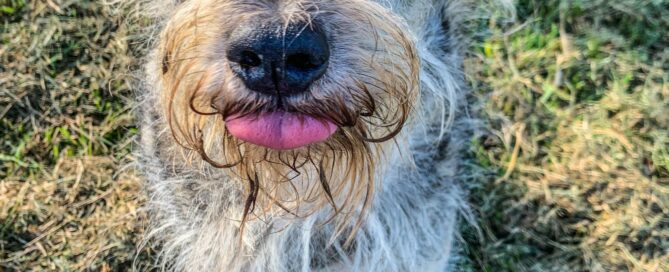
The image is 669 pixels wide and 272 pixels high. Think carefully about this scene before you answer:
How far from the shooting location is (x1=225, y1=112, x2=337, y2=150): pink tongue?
6.37 feet

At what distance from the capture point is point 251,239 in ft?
9.29

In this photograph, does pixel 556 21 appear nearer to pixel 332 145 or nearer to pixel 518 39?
pixel 518 39

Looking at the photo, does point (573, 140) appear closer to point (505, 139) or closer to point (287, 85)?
point (505, 139)

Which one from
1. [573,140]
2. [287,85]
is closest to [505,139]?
[573,140]

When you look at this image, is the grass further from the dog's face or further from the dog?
the dog's face

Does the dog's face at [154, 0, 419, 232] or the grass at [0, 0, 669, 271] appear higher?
the dog's face at [154, 0, 419, 232]

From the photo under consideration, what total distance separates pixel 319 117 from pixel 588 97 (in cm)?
242

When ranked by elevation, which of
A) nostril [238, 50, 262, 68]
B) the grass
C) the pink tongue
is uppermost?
nostril [238, 50, 262, 68]

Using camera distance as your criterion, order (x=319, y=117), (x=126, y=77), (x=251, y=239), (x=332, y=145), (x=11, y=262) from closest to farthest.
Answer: (x=319, y=117) → (x=332, y=145) → (x=251, y=239) → (x=11, y=262) → (x=126, y=77)

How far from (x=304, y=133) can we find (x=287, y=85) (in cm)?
20

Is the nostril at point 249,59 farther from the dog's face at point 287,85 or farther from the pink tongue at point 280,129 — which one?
the pink tongue at point 280,129

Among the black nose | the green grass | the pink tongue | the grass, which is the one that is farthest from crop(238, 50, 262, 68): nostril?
the green grass

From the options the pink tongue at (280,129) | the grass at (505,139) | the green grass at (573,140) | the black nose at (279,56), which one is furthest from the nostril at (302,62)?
the green grass at (573,140)

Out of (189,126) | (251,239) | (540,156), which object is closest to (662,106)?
(540,156)
